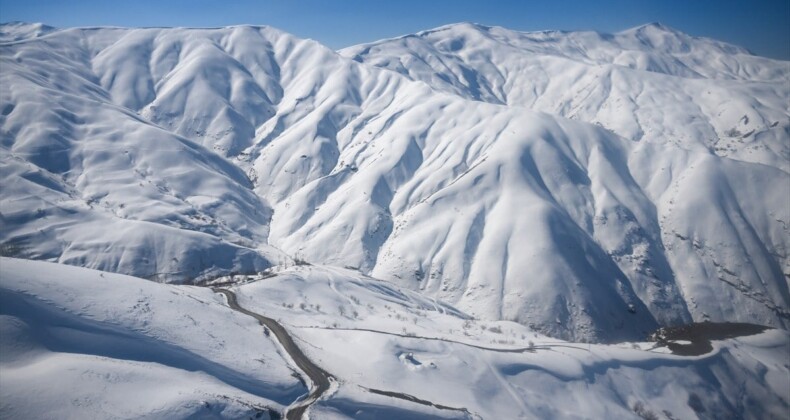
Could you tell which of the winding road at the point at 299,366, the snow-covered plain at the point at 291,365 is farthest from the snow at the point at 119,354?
the winding road at the point at 299,366

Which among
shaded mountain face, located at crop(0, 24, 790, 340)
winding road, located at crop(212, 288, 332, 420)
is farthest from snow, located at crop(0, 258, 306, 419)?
shaded mountain face, located at crop(0, 24, 790, 340)

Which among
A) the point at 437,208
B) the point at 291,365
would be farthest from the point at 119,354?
the point at 437,208

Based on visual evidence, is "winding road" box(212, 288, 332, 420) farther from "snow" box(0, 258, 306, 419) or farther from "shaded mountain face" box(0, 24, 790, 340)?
"shaded mountain face" box(0, 24, 790, 340)

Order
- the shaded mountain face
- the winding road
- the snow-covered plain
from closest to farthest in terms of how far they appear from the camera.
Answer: the snow-covered plain → the winding road → the shaded mountain face

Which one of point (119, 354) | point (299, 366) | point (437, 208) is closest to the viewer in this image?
point (119, 354)

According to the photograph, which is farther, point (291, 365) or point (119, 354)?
point (291, 365)

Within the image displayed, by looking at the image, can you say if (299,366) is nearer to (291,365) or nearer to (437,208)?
(291,365)

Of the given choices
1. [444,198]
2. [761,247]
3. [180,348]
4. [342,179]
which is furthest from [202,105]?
[761,247]

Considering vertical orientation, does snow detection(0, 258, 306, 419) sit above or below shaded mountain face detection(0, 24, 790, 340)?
above
